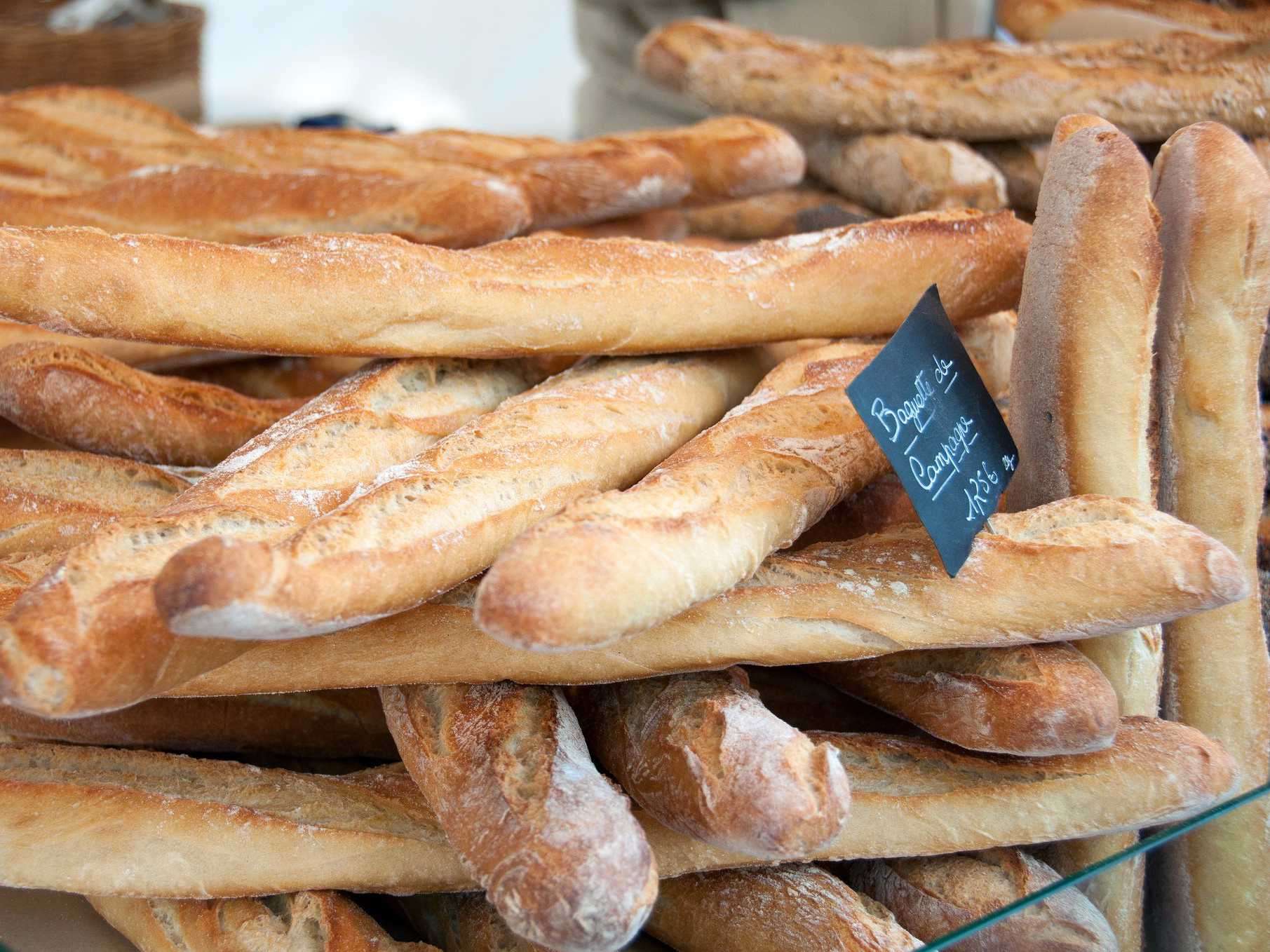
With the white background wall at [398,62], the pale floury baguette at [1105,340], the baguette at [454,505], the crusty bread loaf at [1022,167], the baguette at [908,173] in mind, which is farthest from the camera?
the white background wall at [398,62]

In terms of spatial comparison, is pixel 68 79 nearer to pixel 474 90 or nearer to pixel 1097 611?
pixel 474 90

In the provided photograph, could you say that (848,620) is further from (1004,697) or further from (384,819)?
(384,819)

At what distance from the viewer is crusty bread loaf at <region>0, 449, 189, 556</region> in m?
1.15

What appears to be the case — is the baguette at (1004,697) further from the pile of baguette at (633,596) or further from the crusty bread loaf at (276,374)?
the crusty bread loaf at (276,374)

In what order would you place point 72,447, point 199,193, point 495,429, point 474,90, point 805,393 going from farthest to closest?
point 474,90, point 199,193, point 72,447, point 805,393, point 495,429

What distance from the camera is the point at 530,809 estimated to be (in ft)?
2.84

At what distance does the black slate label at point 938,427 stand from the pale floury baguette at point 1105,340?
7 centimetres

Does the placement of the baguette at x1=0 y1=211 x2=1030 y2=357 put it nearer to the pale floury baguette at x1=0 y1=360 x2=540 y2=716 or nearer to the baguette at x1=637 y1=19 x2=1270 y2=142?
the pale floury baguette at x1=0 y1=360 x2=540 y2=716

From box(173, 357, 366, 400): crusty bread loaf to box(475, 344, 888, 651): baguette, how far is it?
25.0 inches

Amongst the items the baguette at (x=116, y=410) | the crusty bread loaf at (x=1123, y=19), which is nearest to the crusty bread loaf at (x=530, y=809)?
the baguette at (x=116, y=410)

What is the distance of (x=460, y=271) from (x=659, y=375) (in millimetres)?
239

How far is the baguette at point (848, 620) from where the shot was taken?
0.98 metres

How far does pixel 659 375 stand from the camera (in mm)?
1257

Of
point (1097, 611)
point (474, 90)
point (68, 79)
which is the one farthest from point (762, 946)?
point (474, 90)
